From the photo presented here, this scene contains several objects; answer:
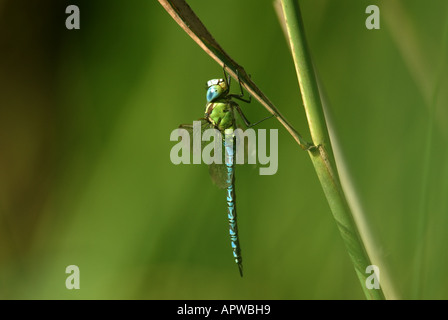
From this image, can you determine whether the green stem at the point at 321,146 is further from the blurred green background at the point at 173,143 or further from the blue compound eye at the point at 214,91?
the blue compound eye at the point at 214,91

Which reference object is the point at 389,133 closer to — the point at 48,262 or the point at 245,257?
the point at 245,257

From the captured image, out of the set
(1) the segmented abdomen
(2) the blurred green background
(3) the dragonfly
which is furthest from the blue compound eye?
(2) the blurred green background

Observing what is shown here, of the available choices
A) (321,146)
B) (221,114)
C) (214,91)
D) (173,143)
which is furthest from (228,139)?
(321,146)

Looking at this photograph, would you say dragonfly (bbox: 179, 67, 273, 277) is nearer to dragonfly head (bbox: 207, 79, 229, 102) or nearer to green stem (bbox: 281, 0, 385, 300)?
dragonfly head (bbox: 207, 79, 229, 102)

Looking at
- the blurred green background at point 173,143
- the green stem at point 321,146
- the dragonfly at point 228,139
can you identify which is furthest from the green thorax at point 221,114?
the green stem at point 321,146

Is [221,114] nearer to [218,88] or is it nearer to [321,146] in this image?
[218,88]

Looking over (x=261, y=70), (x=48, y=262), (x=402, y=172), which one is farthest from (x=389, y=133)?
(x=48, y=262)
